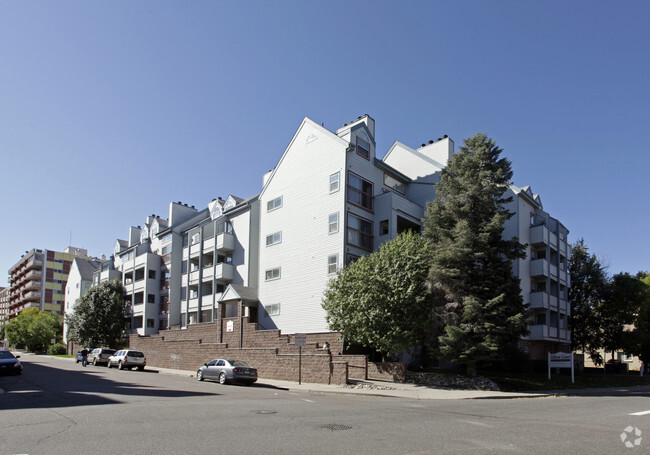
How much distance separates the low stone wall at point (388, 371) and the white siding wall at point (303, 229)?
19.8ft

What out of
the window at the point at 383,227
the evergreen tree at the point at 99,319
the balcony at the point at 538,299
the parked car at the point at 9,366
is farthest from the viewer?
the evergreen tree at the point at 99,319

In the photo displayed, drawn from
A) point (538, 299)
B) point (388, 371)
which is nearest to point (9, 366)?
point (388, 371)

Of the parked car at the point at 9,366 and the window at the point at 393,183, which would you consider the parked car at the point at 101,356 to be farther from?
the window at the point at 393,183

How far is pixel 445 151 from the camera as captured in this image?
39500mm

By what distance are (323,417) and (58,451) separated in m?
6.04

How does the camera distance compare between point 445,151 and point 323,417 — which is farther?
point 445,151

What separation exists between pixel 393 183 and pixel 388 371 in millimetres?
16586

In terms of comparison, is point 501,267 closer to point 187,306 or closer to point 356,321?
point 356,321

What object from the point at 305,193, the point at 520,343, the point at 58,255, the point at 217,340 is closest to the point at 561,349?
the point at 520,343

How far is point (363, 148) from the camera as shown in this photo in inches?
1385

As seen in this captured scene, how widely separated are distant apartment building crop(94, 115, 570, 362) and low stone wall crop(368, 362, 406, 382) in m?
5.77

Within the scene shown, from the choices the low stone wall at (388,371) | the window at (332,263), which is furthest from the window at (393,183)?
the low stone wall at (388,371)

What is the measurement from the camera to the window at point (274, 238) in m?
37.6

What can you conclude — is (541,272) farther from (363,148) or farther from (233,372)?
(233,372)
